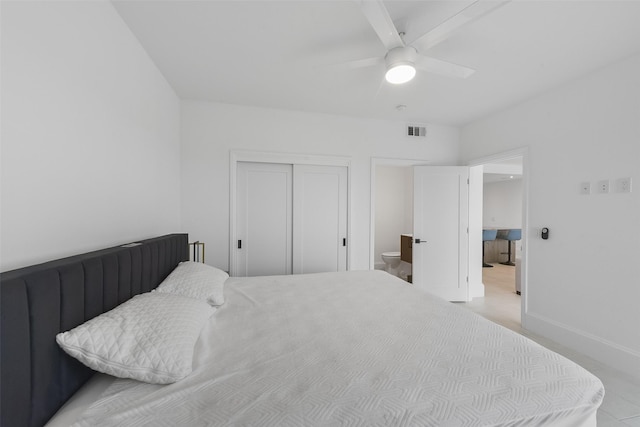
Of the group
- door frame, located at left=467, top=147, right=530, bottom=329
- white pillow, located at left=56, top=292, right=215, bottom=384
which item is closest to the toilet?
door frame, located at left=467, top=147, right=530, bottom=329

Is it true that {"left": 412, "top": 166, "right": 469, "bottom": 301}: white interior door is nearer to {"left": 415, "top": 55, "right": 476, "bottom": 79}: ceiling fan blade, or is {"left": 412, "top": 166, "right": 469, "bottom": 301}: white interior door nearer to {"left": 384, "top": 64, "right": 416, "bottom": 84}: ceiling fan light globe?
{"left": 415, "top": 55, "right": 476, "bottom": 79}: ceiling fan blade

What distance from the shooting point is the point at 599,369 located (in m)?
2.12

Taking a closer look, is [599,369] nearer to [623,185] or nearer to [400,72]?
[623,185]

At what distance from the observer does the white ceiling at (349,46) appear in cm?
159

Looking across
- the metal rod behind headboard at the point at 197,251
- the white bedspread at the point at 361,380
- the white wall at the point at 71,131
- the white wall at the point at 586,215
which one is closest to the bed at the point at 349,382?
the white bedspread at the point at 361,380

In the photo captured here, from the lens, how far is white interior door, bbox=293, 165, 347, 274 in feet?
11.0

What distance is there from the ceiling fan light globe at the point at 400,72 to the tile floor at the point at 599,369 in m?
2.51

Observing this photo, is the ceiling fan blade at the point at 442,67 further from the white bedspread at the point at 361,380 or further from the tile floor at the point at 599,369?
the tile floor at the point at 599,369

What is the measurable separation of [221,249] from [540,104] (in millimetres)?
3950

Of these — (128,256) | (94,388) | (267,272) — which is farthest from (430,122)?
(94,388)

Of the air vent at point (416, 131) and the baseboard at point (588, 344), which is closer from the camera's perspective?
the baseboard at point (588, 344)

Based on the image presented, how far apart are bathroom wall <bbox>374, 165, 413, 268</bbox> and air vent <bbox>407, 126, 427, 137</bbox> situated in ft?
6.09

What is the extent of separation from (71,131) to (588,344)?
412cm

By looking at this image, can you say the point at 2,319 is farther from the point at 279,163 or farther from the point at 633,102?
the point at 633,102
